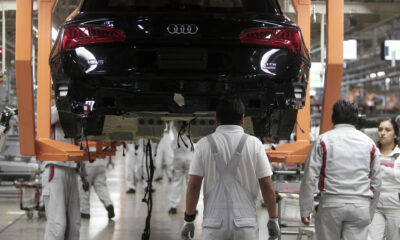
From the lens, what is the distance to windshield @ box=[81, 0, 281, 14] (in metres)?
4.79

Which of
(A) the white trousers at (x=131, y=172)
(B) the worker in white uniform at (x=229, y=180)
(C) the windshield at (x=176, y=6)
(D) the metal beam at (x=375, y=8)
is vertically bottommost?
(A) the white trousers at (x=131, y=172)

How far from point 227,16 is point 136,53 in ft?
2.36

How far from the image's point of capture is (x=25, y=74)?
206 inches

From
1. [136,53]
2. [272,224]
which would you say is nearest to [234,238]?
[272,224]

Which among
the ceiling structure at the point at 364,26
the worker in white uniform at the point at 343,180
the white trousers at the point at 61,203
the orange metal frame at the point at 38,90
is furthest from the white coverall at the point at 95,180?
the worker in white uniform at the point at 343,180

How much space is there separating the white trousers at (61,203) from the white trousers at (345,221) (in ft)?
9.01

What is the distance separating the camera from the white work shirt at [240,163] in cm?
420

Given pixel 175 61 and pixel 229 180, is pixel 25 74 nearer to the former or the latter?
pixel 175 61

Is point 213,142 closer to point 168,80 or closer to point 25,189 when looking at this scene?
point 168,80

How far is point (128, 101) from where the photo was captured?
15.3ft

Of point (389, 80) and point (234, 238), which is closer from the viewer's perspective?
point (234, 238)

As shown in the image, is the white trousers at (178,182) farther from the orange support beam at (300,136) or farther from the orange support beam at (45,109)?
the orange support beam at (300,136)

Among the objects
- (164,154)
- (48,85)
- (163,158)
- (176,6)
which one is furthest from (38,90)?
(163,158)

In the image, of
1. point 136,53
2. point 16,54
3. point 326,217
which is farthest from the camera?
point 16,54
